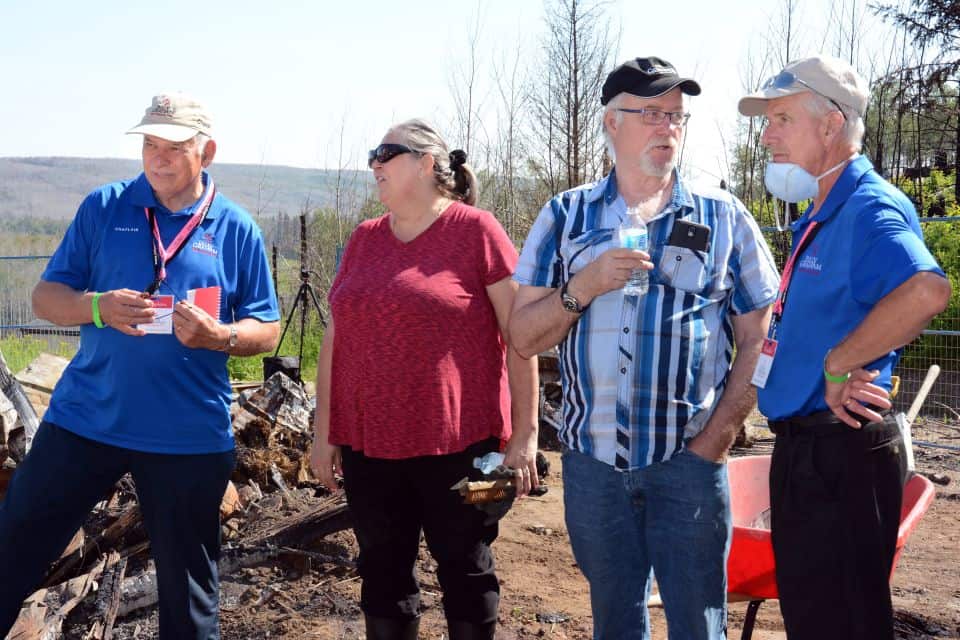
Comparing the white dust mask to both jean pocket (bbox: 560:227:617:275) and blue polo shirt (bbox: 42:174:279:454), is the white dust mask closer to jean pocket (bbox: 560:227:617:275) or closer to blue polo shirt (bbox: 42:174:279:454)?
jean pocket (bbox: 560:227:617:275)

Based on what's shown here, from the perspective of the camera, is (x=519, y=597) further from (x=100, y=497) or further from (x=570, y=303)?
(x=570, y=303)

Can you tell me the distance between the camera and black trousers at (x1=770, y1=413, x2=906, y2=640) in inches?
90.4

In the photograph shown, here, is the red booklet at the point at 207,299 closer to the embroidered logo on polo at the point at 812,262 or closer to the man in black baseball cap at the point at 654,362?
the man in black baseball cap at the point at 654,362

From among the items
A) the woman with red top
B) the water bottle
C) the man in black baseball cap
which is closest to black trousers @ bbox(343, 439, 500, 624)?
the woman with red top

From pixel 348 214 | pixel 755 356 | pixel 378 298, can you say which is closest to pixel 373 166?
pixel 378 298

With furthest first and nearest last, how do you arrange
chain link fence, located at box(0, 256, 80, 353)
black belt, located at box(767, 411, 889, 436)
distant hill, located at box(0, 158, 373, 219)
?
distant hill, located at box(0, 158, 373, 219) < chain link fence, located at box(0, 256, 80, 353) < black belt, located at box(767, 411, 889, 436)

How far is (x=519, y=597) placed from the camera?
448cm

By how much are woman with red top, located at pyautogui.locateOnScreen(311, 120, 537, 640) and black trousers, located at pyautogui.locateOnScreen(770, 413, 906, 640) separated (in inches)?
36.3

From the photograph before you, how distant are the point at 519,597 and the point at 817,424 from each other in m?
2.47

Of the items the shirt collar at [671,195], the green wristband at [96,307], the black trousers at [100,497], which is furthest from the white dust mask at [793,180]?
the green wristband at [96,307]

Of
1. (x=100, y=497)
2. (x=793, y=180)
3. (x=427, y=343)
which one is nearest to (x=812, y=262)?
(x=793, y=180)

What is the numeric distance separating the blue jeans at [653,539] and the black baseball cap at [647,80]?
3.26 ft

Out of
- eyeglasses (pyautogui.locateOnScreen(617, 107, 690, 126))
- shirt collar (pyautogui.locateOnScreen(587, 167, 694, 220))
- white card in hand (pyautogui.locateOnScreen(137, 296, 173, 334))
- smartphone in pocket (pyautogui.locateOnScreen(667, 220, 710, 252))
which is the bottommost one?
white card in hand (pyautogui.locateOnScreen(137, 296, 173, 334))

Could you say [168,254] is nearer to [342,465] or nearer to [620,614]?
[342,465]
